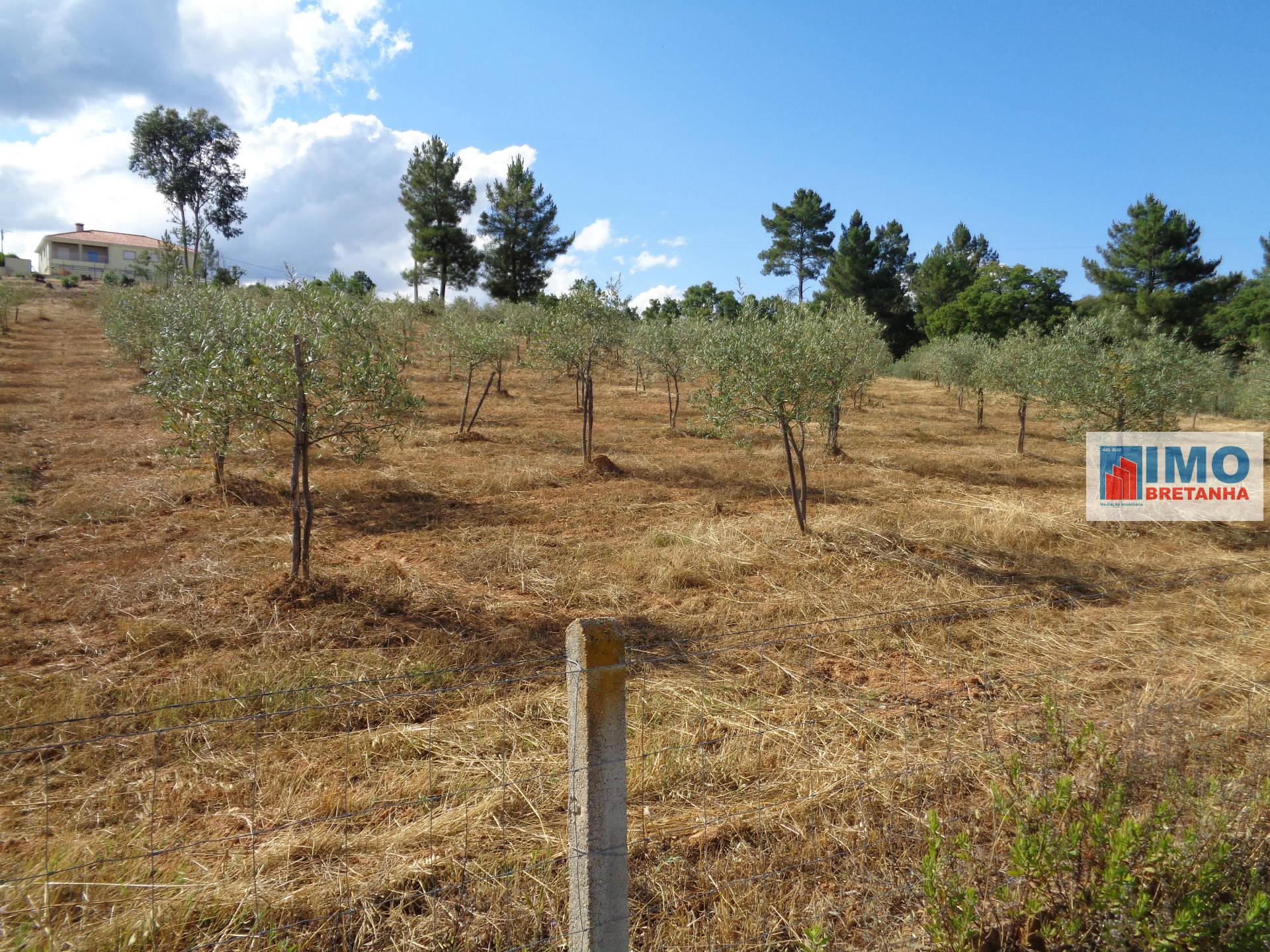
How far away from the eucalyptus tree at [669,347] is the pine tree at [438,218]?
23026 mm

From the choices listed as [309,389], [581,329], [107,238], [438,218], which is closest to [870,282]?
[438,218]

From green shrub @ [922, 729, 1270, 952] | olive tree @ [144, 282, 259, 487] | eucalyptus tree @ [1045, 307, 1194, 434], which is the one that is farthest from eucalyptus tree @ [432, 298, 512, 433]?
green shrub @ [922, 729, 1270, 952]

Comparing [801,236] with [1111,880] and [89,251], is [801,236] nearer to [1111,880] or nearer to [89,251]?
[1111,880]

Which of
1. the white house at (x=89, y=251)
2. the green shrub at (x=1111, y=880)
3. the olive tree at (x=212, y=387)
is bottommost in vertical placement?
the green shrub at (x=1111, y=880)

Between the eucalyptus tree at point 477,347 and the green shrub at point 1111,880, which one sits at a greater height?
the eucalyptus tree at point 477,347

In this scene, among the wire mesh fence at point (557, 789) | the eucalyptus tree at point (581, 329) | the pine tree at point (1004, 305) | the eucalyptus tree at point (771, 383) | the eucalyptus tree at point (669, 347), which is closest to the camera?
the wire mesh fence at point (557, 789)

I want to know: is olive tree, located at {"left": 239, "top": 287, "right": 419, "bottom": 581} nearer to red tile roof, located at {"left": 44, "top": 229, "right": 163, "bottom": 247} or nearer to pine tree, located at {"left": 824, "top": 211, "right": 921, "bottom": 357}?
pine tree, located at {"left": 824, "top": 211, "right": 921, "bottom": 357}

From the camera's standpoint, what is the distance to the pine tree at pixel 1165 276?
1638 inches

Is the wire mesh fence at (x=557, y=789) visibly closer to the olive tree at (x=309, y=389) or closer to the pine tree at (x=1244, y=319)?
the olive tree at (x=309, y=389)

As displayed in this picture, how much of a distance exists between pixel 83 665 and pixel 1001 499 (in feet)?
45.3

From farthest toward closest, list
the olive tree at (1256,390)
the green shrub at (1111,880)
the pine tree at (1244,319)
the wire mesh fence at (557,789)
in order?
1. the pine tree at (1244,319)
2. the olive tree at (1256,390)
3. the wire mesh fence at (557,789)
4. the green shrub at (1111,880)

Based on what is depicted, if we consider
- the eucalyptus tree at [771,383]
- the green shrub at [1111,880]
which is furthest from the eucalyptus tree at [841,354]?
the green shrub at [1111,880]

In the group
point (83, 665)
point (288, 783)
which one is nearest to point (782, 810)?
point (288, 783)

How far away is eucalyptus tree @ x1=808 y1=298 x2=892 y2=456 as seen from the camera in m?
11.1
